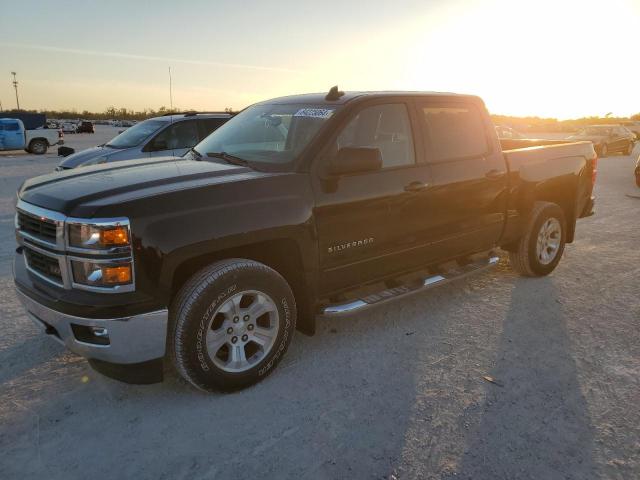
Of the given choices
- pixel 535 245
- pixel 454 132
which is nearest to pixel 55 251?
pixel 454 132

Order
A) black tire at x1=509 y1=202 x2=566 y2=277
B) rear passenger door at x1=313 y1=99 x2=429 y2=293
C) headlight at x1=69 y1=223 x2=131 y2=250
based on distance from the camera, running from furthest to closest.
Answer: black tire at x1=509 y1=202 x2=566 y2=277
rear passenger door at x1=313 y1=99 x2=429 y2=293
headlight at x1=69 y1=223 x2=131 y2=250

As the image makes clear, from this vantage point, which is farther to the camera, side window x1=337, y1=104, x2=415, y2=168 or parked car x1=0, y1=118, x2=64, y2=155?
parked car x1=0, y1=118, x2=64, y2=155

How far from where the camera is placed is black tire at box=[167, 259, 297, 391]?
2.84m

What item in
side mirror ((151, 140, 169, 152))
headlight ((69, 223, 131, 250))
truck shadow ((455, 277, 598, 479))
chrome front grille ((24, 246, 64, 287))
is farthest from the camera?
side mirror ((151, 140, 169, 152))

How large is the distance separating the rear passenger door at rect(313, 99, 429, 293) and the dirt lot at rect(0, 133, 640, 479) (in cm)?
67

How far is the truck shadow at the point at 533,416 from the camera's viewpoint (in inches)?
96.8

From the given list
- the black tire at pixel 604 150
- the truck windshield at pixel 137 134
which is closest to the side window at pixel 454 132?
the truck windshield at pixel 137 134

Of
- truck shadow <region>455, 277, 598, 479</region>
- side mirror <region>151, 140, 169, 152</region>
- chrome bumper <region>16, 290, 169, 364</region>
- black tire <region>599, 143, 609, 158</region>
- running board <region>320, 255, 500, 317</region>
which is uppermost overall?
side mirror <region>151, 140, 169, 152</region>

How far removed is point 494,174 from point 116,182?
10.8 ft

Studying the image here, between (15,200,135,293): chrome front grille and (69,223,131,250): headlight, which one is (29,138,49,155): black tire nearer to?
(15,200,135,293): chrome front grille

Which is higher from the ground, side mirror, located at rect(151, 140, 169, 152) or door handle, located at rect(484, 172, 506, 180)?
A: side mirror, located at rect(151, 140, 169, 152)

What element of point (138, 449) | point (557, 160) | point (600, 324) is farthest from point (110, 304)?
point (557, 160)

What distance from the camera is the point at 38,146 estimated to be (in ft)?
74.4

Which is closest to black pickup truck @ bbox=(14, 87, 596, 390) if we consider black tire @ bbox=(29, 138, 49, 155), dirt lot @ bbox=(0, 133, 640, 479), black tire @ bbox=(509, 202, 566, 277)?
dirt lot @ bbox=(0, 133, 640, 479)
